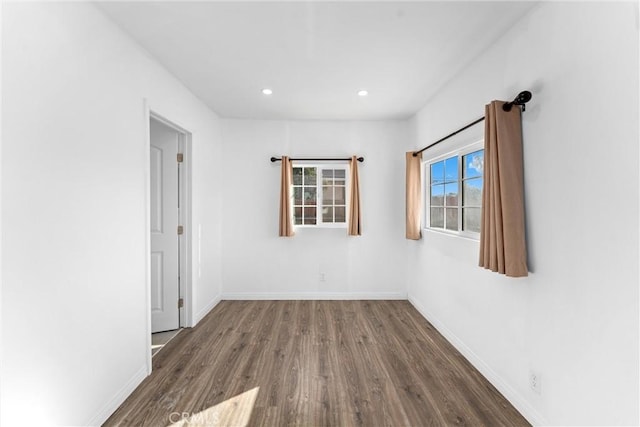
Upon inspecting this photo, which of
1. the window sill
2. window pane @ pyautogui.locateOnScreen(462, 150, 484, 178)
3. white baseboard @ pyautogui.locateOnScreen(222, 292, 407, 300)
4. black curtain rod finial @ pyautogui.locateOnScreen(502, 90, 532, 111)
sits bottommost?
white baseboard @ pyautogui.locateOnScreen(222, 292, 407, 300)

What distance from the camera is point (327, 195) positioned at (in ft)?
13.8

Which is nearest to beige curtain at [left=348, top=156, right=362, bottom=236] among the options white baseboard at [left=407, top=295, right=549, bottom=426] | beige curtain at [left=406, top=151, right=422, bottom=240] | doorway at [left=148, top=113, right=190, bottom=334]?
beige curtain at [left=406, top=151, right=422, bottom=240]

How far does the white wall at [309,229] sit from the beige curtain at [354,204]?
0.62 feet

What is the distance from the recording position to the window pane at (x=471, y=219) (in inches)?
102

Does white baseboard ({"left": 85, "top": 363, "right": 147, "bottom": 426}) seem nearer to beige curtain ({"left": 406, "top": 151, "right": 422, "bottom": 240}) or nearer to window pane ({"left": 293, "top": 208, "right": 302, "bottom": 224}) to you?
window pane ({"left": 293, "top": 208, "right": 302, "bottom": 224})

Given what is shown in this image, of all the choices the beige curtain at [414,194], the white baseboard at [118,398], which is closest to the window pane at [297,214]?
the beige curtain at [414,194]

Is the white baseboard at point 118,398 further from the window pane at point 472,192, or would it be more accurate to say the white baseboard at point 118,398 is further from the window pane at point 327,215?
the window pane at point 472,192

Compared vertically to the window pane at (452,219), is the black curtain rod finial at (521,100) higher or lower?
higher

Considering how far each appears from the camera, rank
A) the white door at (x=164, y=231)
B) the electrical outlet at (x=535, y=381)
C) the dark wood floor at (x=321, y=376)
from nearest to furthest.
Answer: the electrical outlet at (x=535, y=381)
the dark wood floor at (x=321, y=376)
the white door at (x=164, y=231)

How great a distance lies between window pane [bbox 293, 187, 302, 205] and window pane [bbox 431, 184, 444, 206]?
1756mm

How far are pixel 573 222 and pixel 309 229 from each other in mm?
3062

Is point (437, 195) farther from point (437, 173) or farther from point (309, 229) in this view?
point (309, 229)

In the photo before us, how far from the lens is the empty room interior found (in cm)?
136
